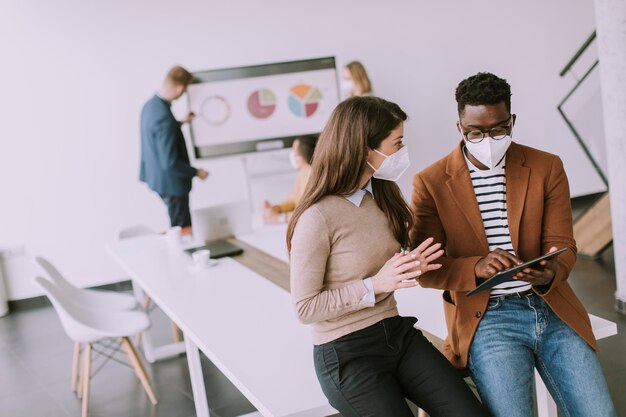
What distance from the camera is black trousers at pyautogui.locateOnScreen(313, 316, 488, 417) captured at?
2.07 m

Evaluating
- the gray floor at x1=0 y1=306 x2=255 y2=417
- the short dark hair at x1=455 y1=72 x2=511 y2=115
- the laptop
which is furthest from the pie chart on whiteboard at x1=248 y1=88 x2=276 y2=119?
the short dark hair at x1=455 y1=72 x2=511 y2=115

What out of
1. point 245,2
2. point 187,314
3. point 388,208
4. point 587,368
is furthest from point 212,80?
point 587,368

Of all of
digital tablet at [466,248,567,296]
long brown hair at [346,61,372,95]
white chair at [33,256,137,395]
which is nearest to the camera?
digital tablet at [466,248,567,296]

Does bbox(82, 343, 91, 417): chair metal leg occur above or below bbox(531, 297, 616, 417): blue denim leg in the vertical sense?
below

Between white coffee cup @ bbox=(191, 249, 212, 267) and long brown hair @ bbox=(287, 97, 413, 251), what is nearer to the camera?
long brown hair @ bbox=(287, 97, 413, 251)

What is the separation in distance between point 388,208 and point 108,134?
14.2ft

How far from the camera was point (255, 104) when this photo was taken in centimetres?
625

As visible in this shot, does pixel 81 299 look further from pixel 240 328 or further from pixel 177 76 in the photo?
pixel 177 76

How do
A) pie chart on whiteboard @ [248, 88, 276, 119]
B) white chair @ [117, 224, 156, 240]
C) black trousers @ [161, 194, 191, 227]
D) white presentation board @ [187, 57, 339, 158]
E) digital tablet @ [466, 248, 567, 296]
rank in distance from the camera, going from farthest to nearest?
pie chart on whiteboard @ [248, 88, 276, 119], white presentation board @ [187, 57, 339, 158], black trousers @ [161, 194, 191, 227], white chair @ [117, 224, 156, 240], digital tablet @ [466, 248, 567, 296]

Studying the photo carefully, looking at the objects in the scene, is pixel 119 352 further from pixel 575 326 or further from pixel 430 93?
pixel 430 93

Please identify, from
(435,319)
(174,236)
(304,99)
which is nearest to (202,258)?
(174,236)

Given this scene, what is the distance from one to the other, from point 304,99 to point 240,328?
12.5ft

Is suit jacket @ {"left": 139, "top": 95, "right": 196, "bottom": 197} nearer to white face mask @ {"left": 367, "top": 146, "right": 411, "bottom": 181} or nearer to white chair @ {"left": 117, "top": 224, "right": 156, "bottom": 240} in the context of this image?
white chair @ {"left": 117, "top": 224, "right": 156, "bottom": 240}

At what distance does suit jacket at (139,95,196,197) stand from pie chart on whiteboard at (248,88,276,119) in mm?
774
